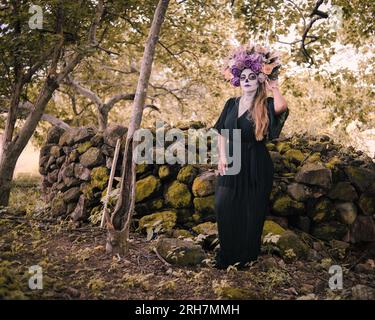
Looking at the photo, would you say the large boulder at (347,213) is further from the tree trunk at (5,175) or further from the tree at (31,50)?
the tree trunk at (5,175)

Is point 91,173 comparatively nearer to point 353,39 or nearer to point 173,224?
point 173,224

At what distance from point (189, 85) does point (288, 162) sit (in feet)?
23.3

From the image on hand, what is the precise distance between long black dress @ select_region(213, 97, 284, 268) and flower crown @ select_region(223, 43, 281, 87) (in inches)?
13.8

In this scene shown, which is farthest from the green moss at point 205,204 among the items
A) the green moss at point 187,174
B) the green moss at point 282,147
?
the green moss at point 282,147

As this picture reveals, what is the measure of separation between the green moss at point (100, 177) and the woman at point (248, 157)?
2.93 m

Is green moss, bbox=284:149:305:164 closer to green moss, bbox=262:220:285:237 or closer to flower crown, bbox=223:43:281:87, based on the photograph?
green moss, bbox=262:220:285:237

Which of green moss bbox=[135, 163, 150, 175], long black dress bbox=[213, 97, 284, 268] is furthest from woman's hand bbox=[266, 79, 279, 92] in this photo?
green moss bbox=[135, 163, 150, 175]

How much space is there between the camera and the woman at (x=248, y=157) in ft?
16.8

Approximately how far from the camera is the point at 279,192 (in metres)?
6.93

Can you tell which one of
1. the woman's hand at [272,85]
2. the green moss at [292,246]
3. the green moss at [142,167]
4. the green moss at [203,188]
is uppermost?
the woman's hand at [272,85]

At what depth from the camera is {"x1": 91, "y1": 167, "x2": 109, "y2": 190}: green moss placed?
7496 mm

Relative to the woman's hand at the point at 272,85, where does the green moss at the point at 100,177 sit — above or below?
below

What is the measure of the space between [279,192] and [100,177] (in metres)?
3.41
